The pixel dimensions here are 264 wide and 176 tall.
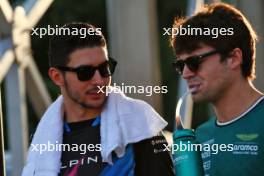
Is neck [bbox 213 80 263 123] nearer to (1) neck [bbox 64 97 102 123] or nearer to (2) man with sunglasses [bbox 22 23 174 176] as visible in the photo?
(2) man with sunglasses [bbox 22 23 174 176]

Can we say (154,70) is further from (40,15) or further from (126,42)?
(40,15)

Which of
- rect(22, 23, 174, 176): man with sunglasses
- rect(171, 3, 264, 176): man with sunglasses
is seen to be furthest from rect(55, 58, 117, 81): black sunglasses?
rect(171, 3, 264, 176): man with sunglasses

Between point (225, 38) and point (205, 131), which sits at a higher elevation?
point (225, 38)

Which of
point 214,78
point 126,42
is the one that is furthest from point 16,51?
point 214,78

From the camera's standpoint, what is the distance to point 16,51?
157cm

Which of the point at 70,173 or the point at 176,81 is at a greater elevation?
the point at 176,81

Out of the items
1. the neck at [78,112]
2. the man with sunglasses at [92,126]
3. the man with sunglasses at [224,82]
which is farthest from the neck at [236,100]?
the neck at [78,112]

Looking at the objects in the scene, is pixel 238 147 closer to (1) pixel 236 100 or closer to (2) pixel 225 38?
(1) pixel 236 100

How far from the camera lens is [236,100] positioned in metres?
1.18

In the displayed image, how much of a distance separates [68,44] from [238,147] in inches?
13.3

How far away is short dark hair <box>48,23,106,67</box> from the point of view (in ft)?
4.09

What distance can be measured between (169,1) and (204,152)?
526 mm

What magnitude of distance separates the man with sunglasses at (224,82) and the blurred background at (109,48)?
0.63ft
